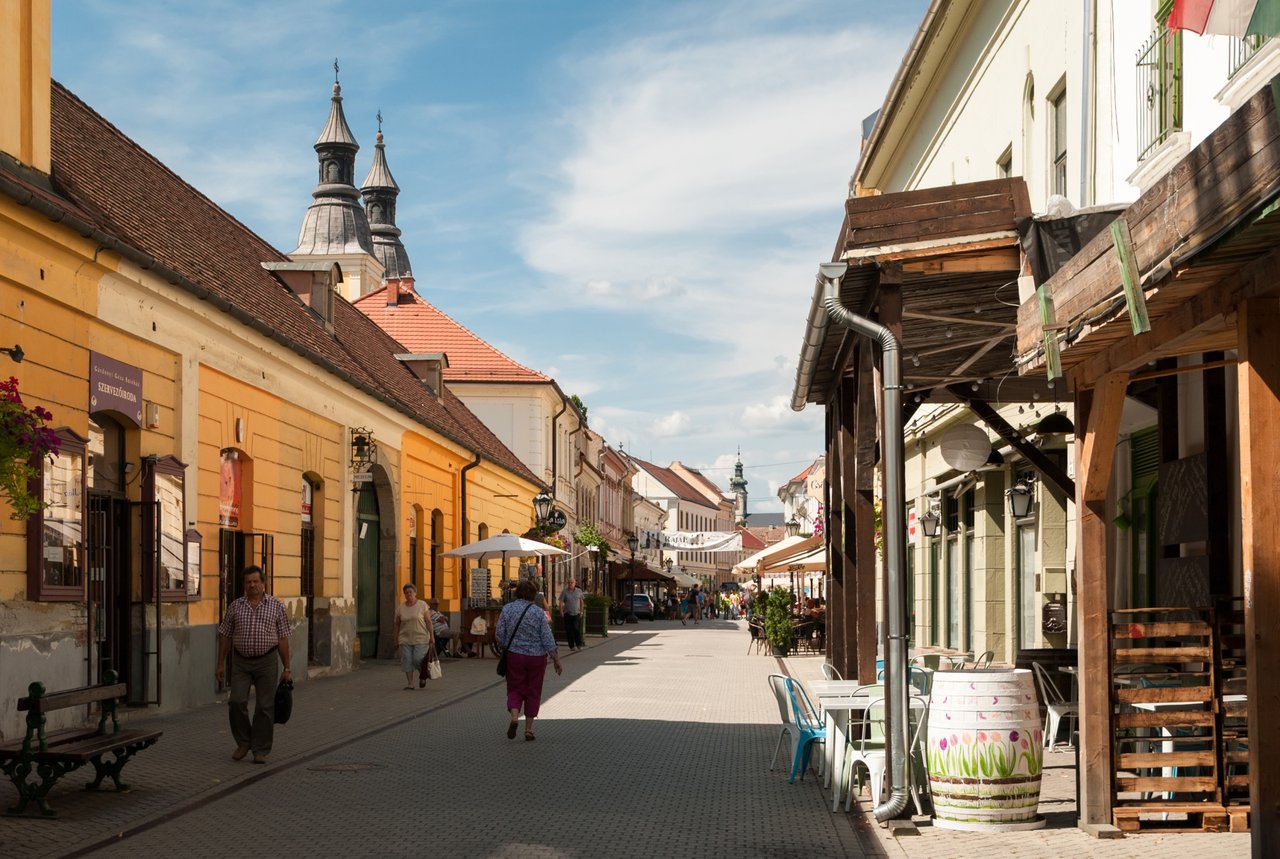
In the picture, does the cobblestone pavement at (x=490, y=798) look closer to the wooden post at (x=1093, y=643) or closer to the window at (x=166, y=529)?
the wooden post at (x=1093, y=643)

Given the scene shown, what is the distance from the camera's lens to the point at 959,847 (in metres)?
8.87

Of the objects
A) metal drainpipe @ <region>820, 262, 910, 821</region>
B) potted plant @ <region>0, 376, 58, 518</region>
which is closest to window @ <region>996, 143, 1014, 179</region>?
metal drainpipe @ <region>820, 262, 910, 821</region>

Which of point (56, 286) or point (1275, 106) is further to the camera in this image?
point (56, 286)

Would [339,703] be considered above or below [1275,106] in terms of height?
below

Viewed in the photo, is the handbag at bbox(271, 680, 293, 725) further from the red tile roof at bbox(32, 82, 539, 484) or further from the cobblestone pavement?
the red tile roof at bbox(32, 82, 539, 484)

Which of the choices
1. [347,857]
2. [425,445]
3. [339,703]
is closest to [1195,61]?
[347,857]

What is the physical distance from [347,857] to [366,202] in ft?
332

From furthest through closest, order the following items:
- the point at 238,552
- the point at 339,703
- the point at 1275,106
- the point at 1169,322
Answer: the point at 238,552 < the point at 339,703 < the point at 1169,322 < the point at 1275,106

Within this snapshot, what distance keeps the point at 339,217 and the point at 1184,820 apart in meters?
87.9

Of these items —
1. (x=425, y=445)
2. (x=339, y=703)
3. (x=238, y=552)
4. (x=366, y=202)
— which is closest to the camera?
(x=339, y=703)

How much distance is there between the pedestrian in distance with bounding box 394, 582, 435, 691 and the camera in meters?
21.5

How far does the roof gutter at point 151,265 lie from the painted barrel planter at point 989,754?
8668mm

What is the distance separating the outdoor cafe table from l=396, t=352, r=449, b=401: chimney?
1096 inches

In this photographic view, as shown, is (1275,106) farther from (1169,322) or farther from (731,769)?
(731,769)
